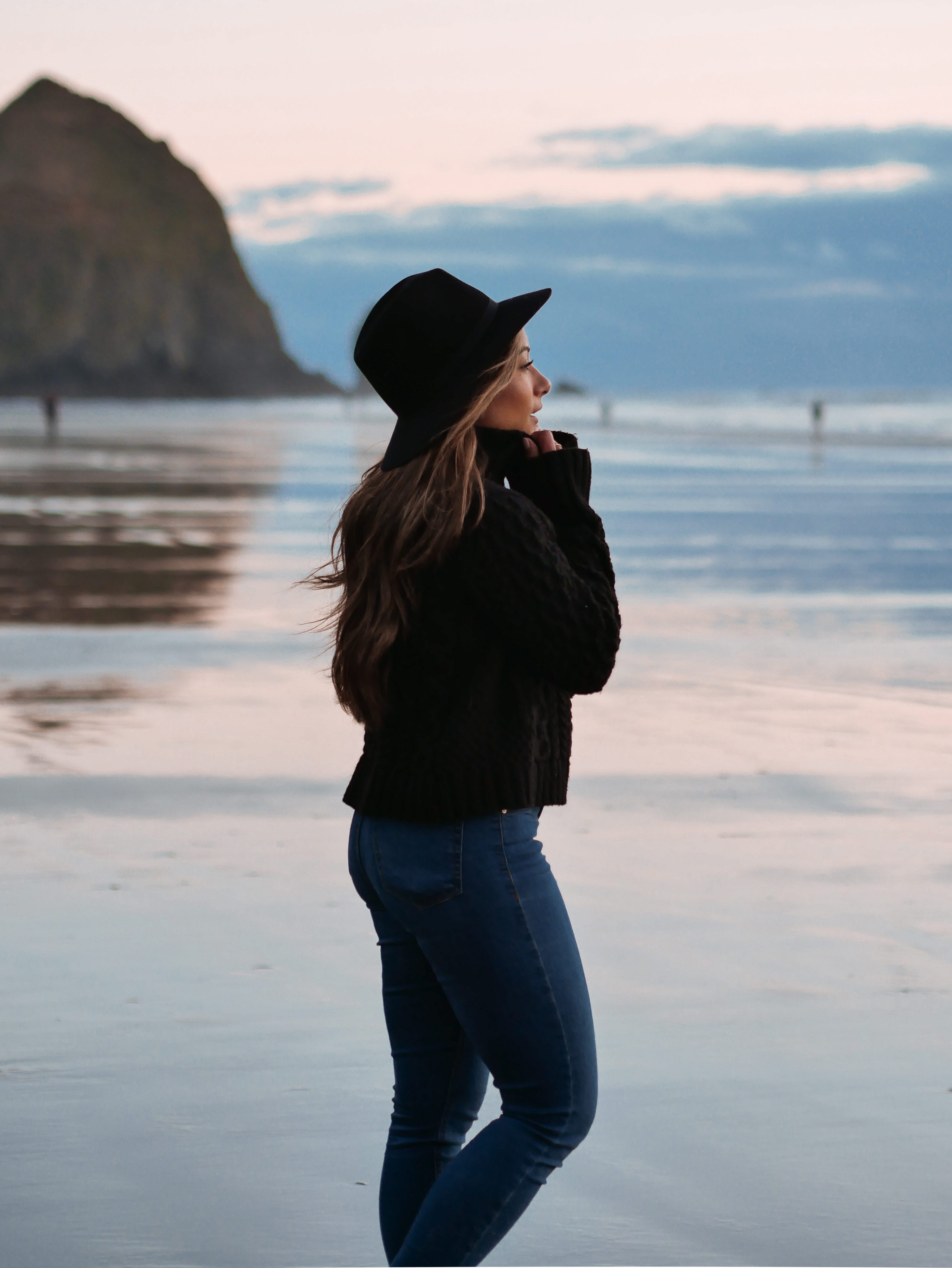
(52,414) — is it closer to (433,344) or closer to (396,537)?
(433,344)

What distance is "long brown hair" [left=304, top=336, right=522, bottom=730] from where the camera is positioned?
2912 millimetres

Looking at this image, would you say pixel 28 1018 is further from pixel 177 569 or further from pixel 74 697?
pixel 177 569

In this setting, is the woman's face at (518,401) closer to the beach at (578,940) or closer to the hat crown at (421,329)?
the hat crown at (421,329)

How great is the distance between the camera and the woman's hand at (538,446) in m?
3.08

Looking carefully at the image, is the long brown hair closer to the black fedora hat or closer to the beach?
the black fedora hat

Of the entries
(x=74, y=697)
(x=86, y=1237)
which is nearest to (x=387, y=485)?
(x=86, y=1237)

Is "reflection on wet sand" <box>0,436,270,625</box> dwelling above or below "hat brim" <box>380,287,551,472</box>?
below

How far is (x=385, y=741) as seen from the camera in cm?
304

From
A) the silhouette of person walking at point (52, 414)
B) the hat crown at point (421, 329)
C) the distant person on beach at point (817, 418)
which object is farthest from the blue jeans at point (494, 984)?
the silhouette of person walking at point (52, 414)

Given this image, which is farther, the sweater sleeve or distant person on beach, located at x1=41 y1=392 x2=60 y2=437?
distant person on beach, located at x1=41 y1=392 x2=60 y2=437

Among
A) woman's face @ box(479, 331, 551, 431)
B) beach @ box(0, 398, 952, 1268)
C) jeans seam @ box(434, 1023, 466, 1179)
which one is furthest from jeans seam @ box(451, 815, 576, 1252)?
beach @ box(0, 398, 952, 1268)

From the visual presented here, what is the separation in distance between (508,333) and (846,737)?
21.6ft

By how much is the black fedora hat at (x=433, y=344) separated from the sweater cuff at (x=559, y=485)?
164mm

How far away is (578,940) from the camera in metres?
5.97
